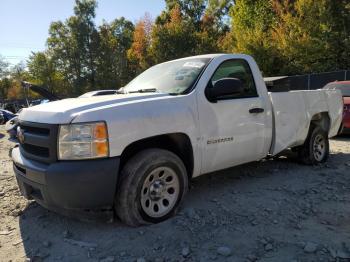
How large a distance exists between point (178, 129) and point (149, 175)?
0.60 m

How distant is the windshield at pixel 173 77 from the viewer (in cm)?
451

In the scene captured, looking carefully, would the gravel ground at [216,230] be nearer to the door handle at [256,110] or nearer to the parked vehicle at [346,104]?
the door handle at [256,110]

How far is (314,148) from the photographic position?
643 centimetres

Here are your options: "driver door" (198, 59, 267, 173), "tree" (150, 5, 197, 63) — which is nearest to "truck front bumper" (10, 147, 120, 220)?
"driver door" (198, 59, 267, 173)

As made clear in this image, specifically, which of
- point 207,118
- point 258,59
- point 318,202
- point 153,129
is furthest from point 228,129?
point 258,59

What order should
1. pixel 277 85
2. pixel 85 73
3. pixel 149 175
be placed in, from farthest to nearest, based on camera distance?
pixel 85 73 → pixel 277 85 → pixel 149 175

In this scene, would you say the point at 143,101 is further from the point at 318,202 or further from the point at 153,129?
the point at 318,202

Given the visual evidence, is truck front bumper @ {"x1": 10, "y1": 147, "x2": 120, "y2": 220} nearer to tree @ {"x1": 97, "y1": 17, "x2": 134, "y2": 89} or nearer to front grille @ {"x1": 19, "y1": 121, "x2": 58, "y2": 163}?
front grille @ {"x1": 19, "y1": 121, "x2": 58, "y2": 163}

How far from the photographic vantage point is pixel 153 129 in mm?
3854

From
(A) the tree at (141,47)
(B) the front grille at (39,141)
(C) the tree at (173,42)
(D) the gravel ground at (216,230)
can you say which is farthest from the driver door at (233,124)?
(A) the tree at (141,47)

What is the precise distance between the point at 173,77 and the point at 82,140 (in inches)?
66.9

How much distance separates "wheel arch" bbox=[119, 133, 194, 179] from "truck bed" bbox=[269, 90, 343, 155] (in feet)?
5.22

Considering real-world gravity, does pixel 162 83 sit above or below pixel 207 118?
above

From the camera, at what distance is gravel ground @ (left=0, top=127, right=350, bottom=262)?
11.1 feet
